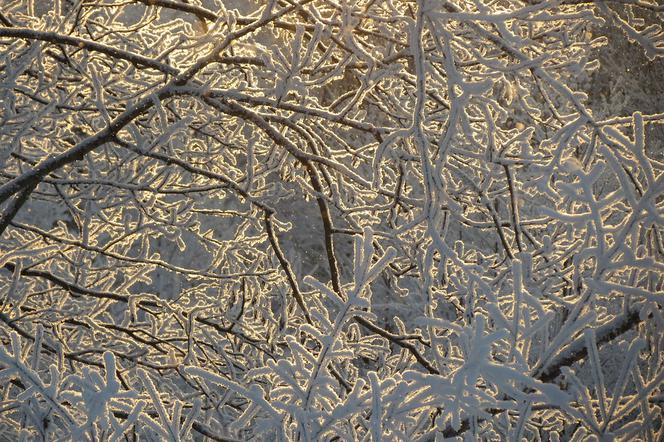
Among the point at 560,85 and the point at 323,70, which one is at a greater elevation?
the point at 323,70

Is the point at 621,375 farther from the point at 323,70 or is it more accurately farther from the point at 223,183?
the point at 323,70

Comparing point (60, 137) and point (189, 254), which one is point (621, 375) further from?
point (189, 254)

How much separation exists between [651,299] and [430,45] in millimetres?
1917

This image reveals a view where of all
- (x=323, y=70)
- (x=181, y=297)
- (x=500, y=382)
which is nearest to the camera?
(x=500, y=382)

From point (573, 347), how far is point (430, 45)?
71.5 inches

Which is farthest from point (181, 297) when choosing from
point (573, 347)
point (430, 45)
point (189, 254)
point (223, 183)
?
point (189, 254)

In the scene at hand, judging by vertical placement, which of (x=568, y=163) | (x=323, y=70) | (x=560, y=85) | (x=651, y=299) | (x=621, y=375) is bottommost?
(x=621, y=375)

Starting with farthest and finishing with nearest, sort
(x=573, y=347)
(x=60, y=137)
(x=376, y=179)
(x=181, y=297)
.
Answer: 1. (x=181, y=297)
2. (x=60, y=137)
3. (x=376, y=179)
4. (x=573, y=347)

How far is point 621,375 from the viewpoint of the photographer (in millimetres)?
1162

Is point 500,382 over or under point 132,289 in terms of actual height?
under

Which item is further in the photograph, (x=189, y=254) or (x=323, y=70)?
(x=189, y=254)

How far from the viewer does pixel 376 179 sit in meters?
1.91

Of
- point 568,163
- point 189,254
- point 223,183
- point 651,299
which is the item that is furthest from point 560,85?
point 189,254

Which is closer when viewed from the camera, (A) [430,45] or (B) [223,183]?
(B) [223,183]
